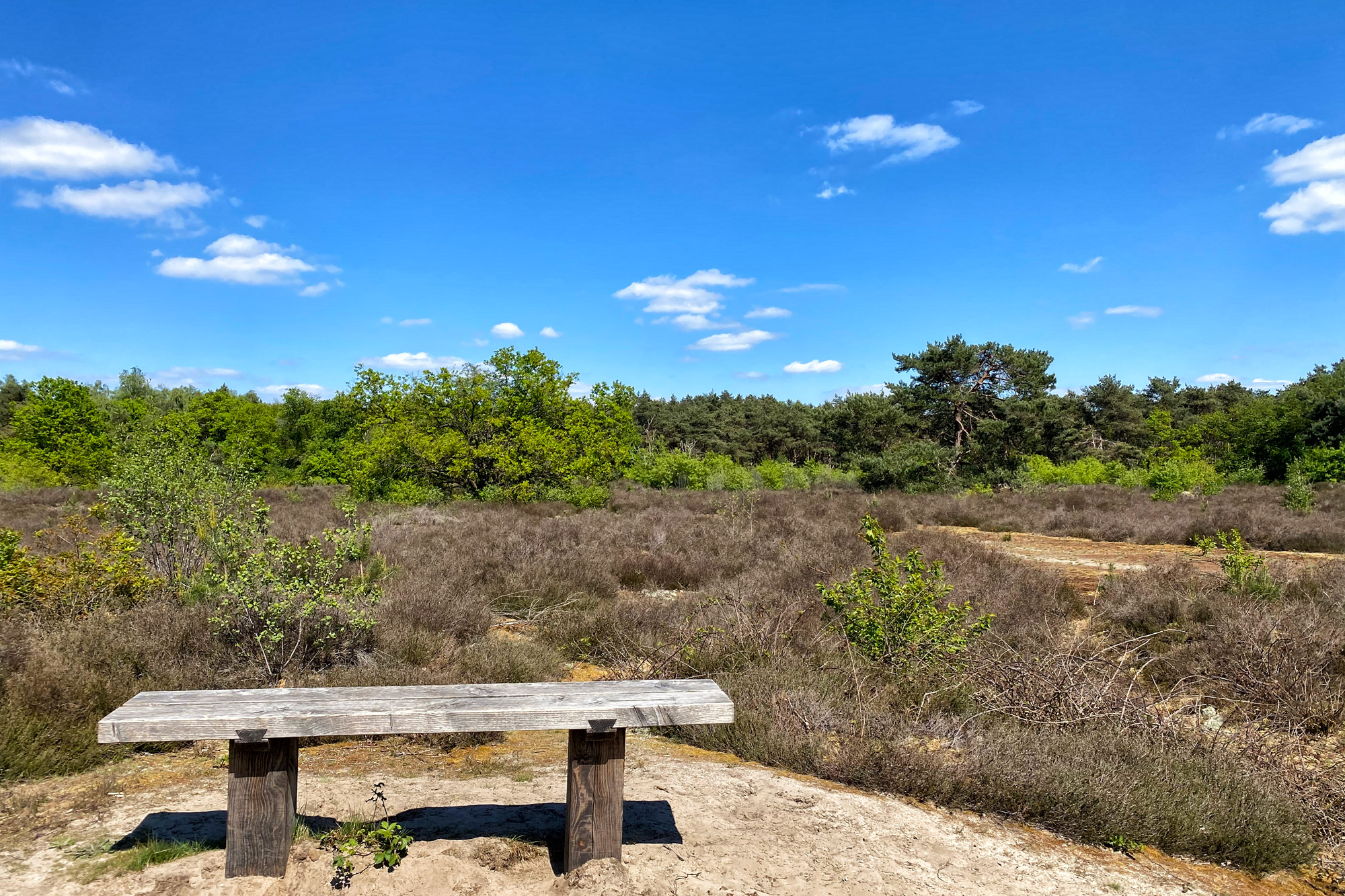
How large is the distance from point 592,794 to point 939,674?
11.2 feet

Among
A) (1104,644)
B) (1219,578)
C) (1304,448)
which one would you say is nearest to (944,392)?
(1304,448)

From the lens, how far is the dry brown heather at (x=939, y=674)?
400 cm

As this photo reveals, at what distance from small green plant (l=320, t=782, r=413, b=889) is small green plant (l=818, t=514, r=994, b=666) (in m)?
3.70

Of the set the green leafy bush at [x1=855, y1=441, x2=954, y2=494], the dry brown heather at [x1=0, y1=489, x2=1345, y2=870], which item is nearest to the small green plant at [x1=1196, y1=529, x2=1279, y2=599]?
the dry brown heather at [x1=0, y1=489, x2=1345, y2=870]

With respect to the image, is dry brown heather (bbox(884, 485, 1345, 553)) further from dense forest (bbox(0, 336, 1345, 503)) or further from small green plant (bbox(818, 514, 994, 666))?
small green plant (bbox(818, 514, 994, 666))

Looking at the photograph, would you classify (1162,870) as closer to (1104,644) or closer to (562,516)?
(1104,644)

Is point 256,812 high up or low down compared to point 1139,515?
down

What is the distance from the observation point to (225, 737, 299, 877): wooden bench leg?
10.2ft

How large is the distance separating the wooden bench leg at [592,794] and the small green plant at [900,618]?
3116 millimetres

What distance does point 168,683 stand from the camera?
200 inches

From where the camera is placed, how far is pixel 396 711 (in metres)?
3.13

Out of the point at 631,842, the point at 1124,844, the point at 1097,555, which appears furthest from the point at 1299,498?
the point at 631,842

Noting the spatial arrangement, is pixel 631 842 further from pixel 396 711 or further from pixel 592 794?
pixel 396 711

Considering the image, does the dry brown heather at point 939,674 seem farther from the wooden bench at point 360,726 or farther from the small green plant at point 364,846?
the small green plant at point 364,846
